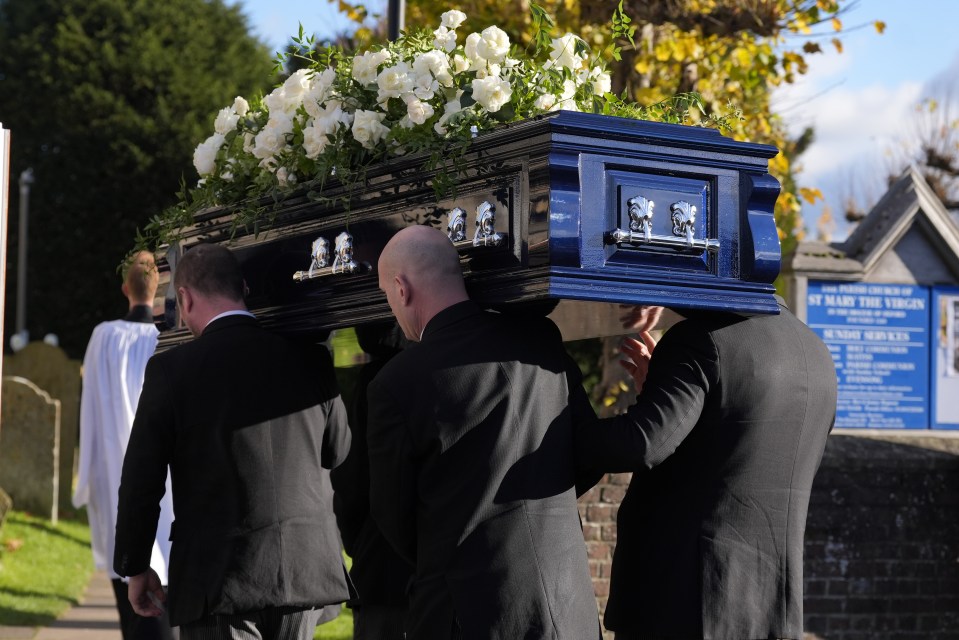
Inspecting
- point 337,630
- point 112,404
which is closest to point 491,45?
point 112,404

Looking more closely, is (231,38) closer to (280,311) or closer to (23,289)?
(23,289)

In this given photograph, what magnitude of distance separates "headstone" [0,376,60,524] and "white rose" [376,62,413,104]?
9.45m

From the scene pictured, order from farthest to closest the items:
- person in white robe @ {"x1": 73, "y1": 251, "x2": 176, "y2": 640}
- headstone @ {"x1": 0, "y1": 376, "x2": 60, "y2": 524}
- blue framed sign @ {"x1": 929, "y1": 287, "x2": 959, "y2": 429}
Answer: headstone @ {"x1": 0, "y1": 376, "x2": 60, "y2": 524} < blue framed sign @ {"x1": 929, "y1": 287, "x2": 959, "y2": 429} < person in white robe @ {"x1": 73, "y1": 251, "x2": 176, "y2": 640}

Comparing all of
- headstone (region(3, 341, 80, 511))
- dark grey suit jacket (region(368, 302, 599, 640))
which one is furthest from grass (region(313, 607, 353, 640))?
headstone (region(3, 341, 80, 511))

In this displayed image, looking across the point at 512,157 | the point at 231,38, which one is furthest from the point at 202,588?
the point at 231,38

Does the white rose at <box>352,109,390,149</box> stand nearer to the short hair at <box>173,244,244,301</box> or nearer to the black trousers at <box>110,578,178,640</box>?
the short hair at <box>173,244,244,301</box>

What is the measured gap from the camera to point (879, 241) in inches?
297

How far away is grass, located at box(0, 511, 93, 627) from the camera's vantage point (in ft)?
29.9

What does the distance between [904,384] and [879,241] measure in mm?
855

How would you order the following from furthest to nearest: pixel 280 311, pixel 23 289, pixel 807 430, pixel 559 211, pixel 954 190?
pixel 23 289, pixel 954 190, pixel 280 311, pixel 807 430, pixel 559 211

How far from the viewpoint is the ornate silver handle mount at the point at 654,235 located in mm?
3270

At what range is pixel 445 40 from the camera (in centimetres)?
381

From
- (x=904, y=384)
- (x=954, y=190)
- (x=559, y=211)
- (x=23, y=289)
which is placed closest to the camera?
(x=559, y=211)

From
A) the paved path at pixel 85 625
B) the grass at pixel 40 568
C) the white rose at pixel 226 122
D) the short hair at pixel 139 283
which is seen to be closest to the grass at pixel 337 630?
the paved path at pixel 85 625
